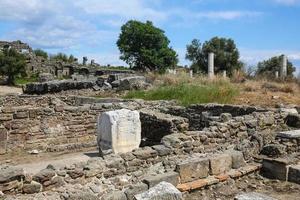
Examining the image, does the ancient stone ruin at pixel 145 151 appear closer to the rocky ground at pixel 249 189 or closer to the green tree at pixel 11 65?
the rocky ground at pixel 249 189

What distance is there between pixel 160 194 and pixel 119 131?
3079 mm

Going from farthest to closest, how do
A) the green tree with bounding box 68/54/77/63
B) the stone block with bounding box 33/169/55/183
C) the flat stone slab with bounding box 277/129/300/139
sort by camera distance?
the green tree with bounding box 68/54/77/63
the flat stone slab with bounding box 277/129/300/139
the stone block with bounding box 33/169/55/183

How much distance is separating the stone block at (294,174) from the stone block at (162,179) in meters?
2.00

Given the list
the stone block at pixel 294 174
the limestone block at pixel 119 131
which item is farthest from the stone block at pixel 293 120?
the limestone block at pixel 119 131

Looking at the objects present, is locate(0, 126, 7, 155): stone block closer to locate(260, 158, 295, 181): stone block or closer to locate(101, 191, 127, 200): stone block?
locate(101, 191, 127, 200): stone block

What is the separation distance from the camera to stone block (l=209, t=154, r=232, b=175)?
6.32 m

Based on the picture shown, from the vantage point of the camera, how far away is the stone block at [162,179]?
18.0 ft

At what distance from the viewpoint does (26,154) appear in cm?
957

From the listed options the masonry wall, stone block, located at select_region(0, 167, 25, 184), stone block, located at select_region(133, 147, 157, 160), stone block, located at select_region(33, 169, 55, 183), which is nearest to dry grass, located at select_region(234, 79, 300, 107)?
the masonry wall

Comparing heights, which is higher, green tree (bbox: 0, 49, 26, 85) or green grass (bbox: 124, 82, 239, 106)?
green tree (bbox: 0, 49, 26, 85)

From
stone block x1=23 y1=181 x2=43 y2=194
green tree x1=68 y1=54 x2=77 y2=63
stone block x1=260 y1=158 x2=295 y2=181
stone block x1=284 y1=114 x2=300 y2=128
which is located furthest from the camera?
green tree x1=68 y1=54 x2=77 y2=63

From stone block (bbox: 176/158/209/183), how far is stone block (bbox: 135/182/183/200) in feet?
2.69

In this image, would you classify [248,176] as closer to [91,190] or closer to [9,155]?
[91,190]

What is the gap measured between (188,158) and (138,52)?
33.6 metres
